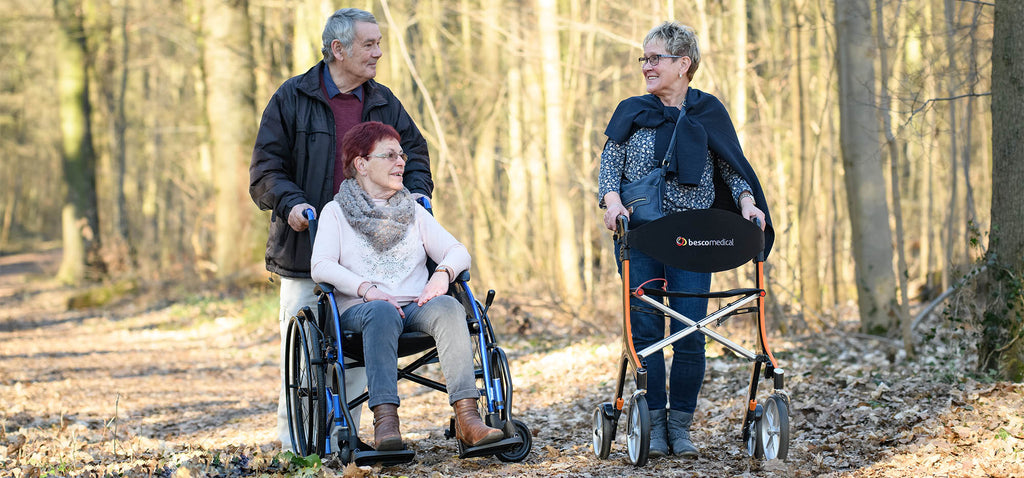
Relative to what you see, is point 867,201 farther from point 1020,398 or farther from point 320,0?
point 320,0

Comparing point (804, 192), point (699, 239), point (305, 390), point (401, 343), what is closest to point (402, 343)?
point (401, 343)

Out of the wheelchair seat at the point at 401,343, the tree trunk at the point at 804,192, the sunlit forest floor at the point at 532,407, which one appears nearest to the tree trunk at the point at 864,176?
the sunlit forest floor at the point at 532,407

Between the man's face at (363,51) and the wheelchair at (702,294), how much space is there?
1258 mm

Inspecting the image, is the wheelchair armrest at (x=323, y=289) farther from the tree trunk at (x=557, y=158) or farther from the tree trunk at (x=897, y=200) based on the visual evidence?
the tree trunk at (x=557, y=158)

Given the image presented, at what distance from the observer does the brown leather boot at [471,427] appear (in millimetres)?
3627

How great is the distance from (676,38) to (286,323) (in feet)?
6.77

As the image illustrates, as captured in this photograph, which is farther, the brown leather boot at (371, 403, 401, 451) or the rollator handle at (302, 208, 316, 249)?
the rollator handle at (302, 208, 316, 249)

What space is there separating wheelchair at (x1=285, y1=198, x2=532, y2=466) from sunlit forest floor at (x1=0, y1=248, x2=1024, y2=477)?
0.38ft

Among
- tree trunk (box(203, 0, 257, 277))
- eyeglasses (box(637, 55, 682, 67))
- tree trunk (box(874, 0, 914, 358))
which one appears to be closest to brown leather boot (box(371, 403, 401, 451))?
eyeglasses (box(637, 55, 682, 67))

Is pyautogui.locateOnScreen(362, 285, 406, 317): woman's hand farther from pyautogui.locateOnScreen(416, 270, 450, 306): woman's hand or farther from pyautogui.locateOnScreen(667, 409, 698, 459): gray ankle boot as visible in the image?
pyautogui.locateOnScreen(667, 409, 698, 459): gray ankle boot

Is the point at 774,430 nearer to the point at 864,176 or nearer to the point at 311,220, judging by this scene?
the point at 311,220

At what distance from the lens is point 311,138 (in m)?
4.21

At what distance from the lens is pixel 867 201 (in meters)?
7.77

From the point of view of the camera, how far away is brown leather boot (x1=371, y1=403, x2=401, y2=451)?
3.61 meters
